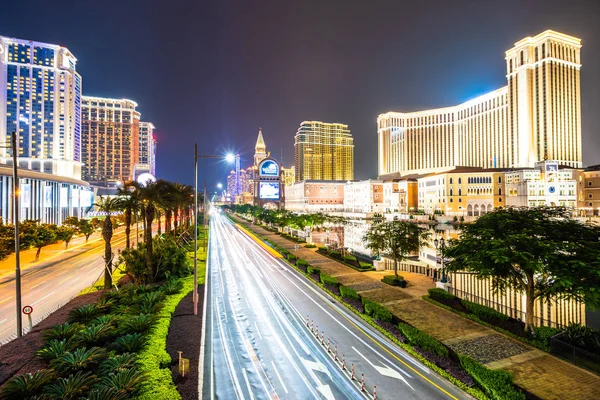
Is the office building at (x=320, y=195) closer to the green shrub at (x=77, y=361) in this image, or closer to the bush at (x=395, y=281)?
the bush at (x=395, y=281)

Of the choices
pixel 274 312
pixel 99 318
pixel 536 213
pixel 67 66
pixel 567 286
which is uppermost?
pixel 67 66

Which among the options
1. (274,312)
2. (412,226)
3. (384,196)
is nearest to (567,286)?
(274,312)

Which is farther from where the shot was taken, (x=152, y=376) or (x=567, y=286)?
(x=567, y=286)

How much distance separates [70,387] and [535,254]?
20284 millimetres

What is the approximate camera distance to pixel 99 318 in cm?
1652

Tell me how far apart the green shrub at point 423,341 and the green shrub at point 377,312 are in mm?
1507

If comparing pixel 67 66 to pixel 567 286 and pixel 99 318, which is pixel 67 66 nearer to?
pixel 99 318

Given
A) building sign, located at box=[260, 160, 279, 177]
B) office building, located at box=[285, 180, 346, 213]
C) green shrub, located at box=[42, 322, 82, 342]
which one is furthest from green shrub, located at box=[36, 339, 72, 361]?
office building, located at box=[285, 180, 346, 213]

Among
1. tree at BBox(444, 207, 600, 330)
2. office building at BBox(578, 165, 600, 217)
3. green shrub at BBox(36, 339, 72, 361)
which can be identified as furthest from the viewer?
office building at BBox(578, 165, 600, 217)

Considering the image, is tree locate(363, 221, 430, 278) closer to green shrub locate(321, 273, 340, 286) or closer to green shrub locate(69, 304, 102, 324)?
green shrub locate(321, 273, 340, 286)

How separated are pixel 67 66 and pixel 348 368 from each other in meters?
166

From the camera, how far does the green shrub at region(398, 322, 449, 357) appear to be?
1406 cm

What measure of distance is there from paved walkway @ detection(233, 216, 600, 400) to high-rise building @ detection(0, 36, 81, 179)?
490 feet

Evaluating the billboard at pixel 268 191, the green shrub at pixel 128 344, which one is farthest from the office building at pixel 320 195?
the green shrub at pixel 128 344
